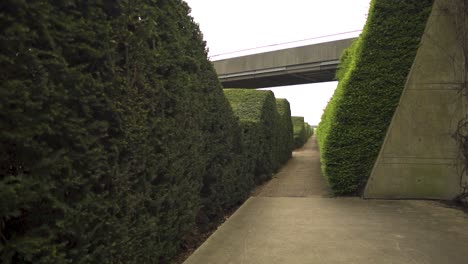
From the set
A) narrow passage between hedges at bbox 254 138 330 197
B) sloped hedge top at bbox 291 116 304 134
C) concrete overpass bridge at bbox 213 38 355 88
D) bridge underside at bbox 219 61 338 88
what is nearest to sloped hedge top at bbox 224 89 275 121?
narrow passage between hedges at bbox 254 138 330 197

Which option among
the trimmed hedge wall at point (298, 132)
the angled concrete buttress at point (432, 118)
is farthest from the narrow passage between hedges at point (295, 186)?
the trimmed hedge wall at point (298, 132)

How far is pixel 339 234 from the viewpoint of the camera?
183 inches

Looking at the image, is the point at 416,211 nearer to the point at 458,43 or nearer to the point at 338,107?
the point at 338,107

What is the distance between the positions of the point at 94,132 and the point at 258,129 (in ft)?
21.9

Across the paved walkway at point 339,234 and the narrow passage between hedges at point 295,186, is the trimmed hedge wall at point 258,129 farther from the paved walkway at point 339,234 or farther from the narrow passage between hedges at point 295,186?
the paved walkway at point 339,234

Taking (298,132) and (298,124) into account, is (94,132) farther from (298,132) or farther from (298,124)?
(298,124)

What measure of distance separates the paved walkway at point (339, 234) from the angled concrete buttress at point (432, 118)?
531 millimetres

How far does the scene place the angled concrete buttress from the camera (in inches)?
258

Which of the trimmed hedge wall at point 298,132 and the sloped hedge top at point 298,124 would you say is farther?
the sloped hedge top at point 298,124

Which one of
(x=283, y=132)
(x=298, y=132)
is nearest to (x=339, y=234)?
(x=283, y=132)

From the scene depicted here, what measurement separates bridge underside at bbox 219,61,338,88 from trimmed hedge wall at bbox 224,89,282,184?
14.0 m

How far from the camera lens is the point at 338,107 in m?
7.22

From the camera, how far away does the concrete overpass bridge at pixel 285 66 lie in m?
23.7

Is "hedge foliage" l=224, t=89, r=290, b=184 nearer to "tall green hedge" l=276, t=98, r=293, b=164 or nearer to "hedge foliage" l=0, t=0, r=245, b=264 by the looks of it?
"tall green hedge" l=276, t=98, r=293, b=164
